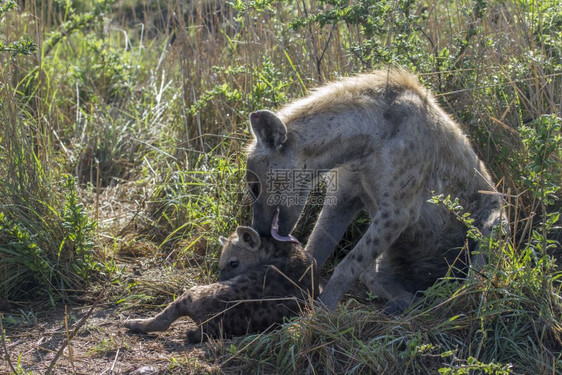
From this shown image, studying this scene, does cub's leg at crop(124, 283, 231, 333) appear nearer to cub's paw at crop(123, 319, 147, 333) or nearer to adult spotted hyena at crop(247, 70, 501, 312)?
cub's paw at crop(123, 319, 147, 333)

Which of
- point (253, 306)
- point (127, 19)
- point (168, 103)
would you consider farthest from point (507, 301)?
point (127, 19)

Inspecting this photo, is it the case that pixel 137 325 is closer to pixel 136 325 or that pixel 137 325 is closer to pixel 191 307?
pixel 136 325

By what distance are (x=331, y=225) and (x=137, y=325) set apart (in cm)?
128

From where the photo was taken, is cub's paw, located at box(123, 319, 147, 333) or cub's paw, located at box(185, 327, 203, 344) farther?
cub's paw, located at box(123, 319, 147, 333)

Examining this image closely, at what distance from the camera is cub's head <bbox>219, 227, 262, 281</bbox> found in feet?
14.0

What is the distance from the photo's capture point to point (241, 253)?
14.1ft

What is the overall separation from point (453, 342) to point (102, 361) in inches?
65.5

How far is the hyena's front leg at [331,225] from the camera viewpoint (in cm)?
465

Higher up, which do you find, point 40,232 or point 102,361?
point 40,232

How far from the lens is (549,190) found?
3721 mm

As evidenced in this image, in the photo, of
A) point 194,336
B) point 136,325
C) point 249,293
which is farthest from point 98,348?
point 249,293

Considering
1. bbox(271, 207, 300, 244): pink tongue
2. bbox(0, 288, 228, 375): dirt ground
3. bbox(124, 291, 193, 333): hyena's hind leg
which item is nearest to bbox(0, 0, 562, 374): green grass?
bbox(0, 288, 228, 375): dirt ground

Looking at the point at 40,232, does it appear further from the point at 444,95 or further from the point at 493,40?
the point at 493,40

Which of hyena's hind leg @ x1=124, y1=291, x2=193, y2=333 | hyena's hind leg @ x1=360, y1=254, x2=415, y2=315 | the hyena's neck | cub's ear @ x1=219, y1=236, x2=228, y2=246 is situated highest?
the hyena's neck
